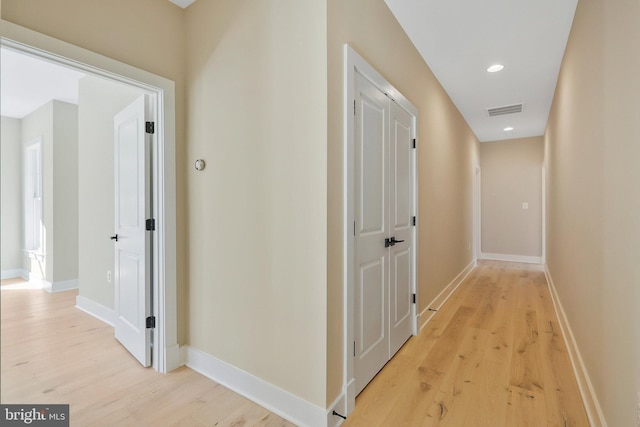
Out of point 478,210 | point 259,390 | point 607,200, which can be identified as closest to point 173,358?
point 259,390

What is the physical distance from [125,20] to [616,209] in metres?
2.93

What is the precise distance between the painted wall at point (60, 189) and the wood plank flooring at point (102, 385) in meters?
1.51

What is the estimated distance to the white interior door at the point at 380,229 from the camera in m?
1.91

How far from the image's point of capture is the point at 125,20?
1.96 m

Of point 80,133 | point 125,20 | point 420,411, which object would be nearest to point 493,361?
point 420,411

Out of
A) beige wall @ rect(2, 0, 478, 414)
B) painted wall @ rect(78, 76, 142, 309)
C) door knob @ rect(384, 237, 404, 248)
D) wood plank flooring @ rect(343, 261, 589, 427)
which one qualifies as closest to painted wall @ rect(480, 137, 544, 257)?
wood plank flooring @ rect(343, 261, 589, 427)

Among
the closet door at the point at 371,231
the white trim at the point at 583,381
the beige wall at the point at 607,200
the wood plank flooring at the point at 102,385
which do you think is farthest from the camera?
the closet door at the point at 371,231

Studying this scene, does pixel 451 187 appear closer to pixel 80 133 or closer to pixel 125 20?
pixel 125 20

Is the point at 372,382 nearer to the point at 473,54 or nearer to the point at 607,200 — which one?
the point at 607,200

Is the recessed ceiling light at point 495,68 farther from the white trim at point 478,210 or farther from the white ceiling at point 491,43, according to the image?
the white trim at point 478,210

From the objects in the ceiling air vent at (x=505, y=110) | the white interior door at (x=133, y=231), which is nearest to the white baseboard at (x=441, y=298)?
the white interior door at (x=133, y=231)

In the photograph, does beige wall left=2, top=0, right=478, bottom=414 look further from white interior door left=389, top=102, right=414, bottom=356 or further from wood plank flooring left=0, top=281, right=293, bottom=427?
white interior door left=389, top=102, right=414, bottom=356

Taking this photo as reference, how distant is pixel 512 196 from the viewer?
6.68 m

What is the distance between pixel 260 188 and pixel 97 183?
2.41 m
